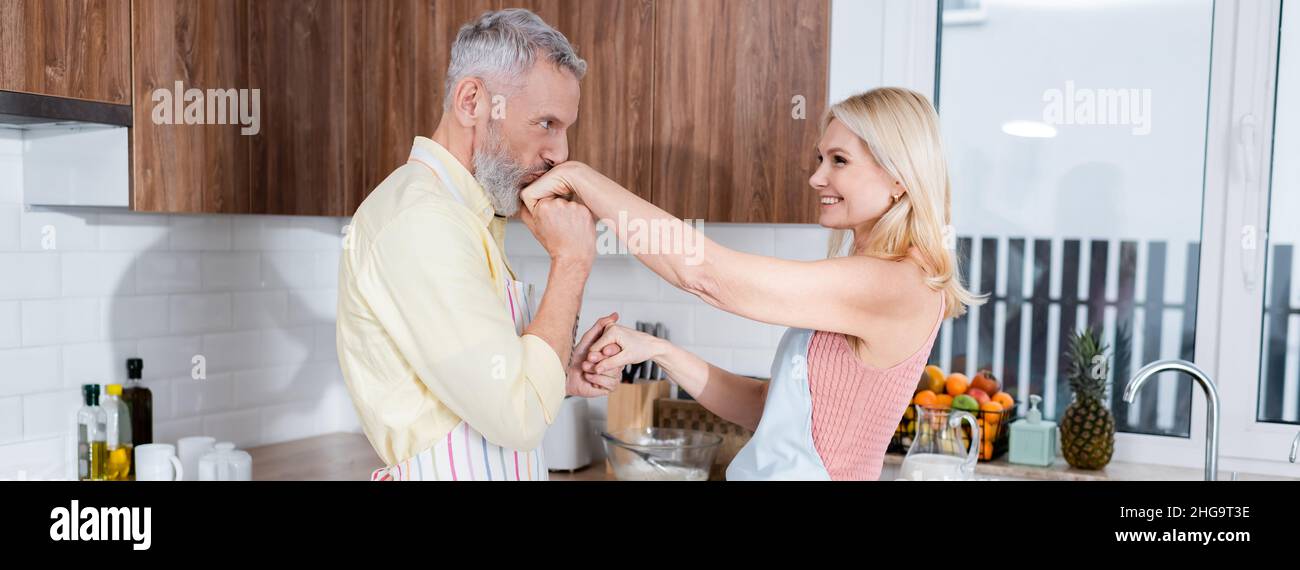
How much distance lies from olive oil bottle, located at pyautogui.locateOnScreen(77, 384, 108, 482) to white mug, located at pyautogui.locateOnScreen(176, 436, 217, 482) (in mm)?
167

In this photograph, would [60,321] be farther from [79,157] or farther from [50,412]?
[79,157]

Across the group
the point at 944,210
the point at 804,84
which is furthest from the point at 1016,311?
the point at 944,210

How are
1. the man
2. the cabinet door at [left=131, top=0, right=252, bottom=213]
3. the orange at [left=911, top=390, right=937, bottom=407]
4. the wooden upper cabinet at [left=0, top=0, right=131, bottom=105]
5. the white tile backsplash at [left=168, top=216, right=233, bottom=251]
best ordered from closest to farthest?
1. the man
2. the wooden upper cabinet at [left=0, top=0, right=131, bottom=105]
3. the cabinet door at [left=131, top=0, right=252, bottom=213]
4. the orange at [left=911, top=390, right=937, bottom=407]
5. the white tile backsplash at [left=168, top=216, right=233, bottom=251]

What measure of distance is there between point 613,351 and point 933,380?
1.15m

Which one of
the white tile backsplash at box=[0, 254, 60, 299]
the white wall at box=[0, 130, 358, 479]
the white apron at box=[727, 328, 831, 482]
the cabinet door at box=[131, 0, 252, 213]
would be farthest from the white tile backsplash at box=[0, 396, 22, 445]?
the white apron at box=[727, 328, 831, 482]

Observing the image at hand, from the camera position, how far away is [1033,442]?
7.47 ft

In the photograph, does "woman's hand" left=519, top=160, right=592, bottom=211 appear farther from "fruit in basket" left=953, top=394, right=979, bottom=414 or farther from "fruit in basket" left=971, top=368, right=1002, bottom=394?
"fruit in basket" left=971, top=368, right=1002, bottom=394

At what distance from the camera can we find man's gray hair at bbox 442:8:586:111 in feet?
4.52

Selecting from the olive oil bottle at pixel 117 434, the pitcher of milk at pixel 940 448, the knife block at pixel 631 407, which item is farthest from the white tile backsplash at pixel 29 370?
the pitcher of milk at pixel 940 448

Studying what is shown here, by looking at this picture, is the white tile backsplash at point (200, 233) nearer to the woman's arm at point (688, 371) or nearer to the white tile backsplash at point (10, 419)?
the white tile backsplash at point (10, 419)

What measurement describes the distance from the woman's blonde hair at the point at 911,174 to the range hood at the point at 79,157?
1.53m

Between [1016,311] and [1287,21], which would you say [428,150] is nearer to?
[1016,311]

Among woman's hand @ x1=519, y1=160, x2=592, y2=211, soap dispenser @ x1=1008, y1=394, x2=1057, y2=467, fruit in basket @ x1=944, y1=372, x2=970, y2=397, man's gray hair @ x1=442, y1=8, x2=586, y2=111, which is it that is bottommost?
soap dispenser @ x1=1008, y1=394, x2=1057, y2=467

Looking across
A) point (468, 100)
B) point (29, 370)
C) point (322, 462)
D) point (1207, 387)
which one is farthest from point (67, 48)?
point (1207, 387)
